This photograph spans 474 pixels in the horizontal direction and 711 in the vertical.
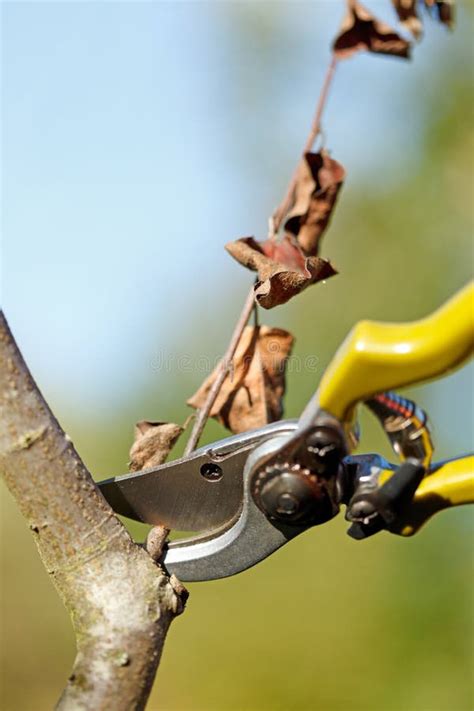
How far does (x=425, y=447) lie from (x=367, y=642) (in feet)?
8.53

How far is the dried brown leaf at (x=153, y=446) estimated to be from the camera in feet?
4.67

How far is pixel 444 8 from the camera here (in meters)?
2.03

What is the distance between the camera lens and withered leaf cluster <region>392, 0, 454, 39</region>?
6.61 ft

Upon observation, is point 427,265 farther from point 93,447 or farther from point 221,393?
point 221,393

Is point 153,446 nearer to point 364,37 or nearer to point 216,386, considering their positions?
point 216,386

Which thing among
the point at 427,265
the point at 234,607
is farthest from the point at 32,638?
the point at 427,265

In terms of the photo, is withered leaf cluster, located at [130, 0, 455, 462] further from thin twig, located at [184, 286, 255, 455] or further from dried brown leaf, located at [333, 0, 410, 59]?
dried brown leaf, located at [333, 0, 410, 59]

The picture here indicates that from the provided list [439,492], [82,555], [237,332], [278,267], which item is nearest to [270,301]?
[278,267]

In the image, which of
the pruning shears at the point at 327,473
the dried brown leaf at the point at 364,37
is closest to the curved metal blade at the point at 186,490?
the pruning shears at the point at 327,473

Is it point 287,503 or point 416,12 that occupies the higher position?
point 416,12

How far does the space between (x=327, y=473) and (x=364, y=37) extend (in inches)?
50.0

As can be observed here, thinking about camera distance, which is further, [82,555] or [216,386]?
A: [216,386]

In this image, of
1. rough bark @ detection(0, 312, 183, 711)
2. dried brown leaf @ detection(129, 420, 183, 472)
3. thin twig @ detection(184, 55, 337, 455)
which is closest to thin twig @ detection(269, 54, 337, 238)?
thin twig @ detection(184, 55, 337, 455)

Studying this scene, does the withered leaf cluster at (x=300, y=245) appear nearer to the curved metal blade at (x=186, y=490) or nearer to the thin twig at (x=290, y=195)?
the thin twig at (x=290, y=195)
